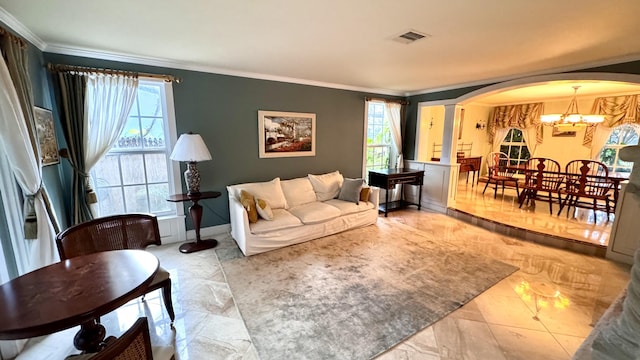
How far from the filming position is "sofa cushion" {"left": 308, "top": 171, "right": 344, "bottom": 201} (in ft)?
14.2

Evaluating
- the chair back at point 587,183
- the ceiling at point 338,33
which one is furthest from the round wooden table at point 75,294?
the chair back at point 587,183

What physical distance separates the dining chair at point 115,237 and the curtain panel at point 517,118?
804 cm

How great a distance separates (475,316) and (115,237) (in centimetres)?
297

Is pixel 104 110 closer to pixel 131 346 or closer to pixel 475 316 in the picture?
pixel 131 346

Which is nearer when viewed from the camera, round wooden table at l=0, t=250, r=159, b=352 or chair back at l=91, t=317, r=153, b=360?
chair back at l=91, t=317, r=153, b=360

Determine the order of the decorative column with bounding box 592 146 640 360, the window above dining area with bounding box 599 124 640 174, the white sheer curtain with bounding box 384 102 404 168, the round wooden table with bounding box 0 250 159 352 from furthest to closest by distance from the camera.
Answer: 1. the window above dining area with bounding box 599 124 640 174
2. the white sheer curtain with bounding box 384 102 404 168
3. the round wooden table with bounding box 0 250 159 352
4. the decorative column with bounding box 592 146 640 360

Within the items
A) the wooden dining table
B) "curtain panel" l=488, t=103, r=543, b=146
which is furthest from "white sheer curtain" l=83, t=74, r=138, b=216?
"curtain panel" l=488, t=103, r=543, b=146

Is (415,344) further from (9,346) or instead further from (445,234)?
(9,346)

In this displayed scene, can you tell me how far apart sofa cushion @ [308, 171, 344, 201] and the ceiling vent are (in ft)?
7.81

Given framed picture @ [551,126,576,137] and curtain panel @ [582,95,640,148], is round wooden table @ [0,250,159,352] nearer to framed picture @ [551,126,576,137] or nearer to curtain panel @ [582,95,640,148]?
framed picture @ [551,126,576,137]

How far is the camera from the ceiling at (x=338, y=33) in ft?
6.15

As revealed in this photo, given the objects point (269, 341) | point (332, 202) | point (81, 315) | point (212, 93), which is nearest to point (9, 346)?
point (81, 315)

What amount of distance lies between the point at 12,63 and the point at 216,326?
2.48 metres

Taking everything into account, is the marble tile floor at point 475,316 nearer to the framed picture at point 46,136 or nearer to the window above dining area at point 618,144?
the framed picture at point 46,136
